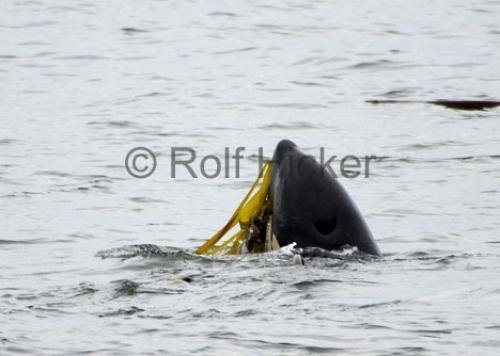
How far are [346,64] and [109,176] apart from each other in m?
8.43

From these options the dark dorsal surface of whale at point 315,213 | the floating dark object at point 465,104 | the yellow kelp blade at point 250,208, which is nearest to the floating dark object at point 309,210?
the dark dorsal surface of whale at point 315,213

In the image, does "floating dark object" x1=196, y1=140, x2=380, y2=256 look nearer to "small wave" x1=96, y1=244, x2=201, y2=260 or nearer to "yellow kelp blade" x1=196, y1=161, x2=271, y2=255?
"yellow kelp blade" x1=196, y1=161, x2=271, y2=255

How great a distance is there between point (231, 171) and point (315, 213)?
18.8ft

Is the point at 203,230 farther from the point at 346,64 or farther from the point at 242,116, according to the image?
the point at 346,64

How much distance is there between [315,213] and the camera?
10.8 m

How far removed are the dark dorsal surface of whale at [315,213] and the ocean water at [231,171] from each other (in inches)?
5.9

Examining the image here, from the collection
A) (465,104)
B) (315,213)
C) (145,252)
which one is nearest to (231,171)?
(145,252)

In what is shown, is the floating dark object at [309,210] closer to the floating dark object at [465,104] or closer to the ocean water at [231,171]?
the ocean water at [231,171]

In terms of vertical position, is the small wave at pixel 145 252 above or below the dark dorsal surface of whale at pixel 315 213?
below

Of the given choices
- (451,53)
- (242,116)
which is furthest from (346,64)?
(242,116)

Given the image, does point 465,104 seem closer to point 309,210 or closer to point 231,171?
point 231,171

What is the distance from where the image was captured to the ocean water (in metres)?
9.38

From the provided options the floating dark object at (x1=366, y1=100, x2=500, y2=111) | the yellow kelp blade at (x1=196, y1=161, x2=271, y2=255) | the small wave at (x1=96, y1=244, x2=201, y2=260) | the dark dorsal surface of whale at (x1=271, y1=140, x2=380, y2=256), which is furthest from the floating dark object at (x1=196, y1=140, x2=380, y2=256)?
Result: the floating dark object at (x1=366, y1=100, x2=500, y2=111)

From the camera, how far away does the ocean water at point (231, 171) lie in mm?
9383
